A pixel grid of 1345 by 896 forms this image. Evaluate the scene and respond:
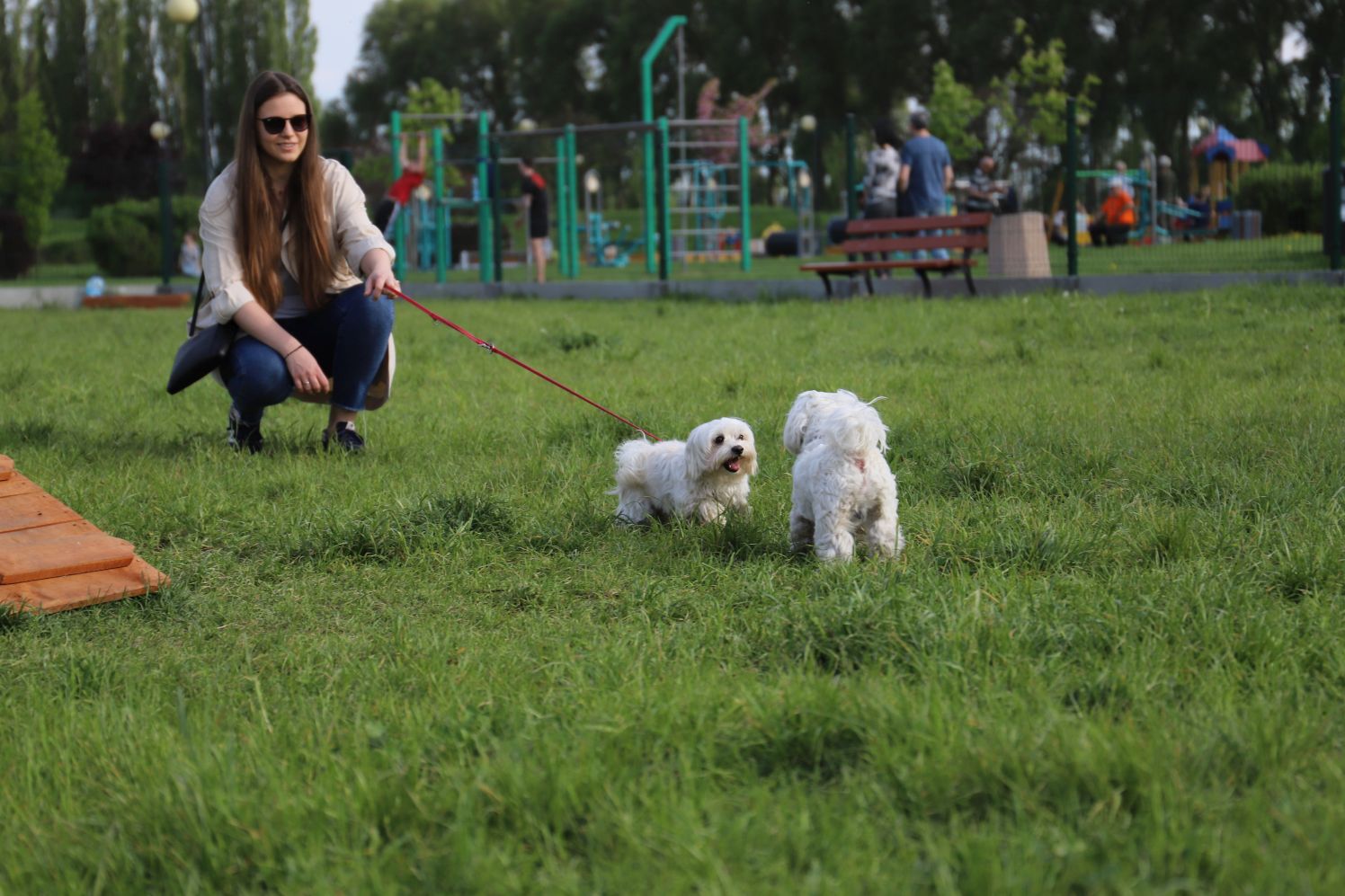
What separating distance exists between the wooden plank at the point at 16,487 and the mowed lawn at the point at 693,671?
39cm

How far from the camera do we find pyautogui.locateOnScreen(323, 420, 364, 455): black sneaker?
20.3 feet

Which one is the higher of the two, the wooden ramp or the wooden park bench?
the wooden park bench

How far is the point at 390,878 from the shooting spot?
2.11 meters

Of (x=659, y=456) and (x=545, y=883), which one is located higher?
(x=659, y=456)

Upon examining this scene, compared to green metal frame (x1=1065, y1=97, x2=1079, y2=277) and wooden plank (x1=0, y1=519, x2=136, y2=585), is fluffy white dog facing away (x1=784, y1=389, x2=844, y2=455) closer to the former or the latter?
wooden plank (x1=0, y1=519, x2=136, y2=585)

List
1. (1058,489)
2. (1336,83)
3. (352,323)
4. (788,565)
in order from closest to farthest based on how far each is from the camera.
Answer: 1. (788,565)
2. (1058,489)
3. (352,323)
4. (1336,83)

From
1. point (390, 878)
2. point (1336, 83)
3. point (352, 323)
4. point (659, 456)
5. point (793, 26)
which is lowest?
point (390, 878)


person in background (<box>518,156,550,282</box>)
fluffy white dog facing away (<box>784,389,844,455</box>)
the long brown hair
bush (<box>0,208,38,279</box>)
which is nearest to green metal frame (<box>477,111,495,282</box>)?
person in background (<box>518,156,550,282</box>)

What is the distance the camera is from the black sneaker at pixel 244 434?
6.32 meters

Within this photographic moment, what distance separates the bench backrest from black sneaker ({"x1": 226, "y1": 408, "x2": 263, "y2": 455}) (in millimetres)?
9188

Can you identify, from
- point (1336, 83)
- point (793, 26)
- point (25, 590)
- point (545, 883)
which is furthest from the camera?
point (793, 26)

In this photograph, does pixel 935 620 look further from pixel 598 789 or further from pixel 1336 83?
pixel 1336 83

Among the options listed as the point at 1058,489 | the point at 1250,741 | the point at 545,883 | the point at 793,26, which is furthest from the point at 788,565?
the point at 793,26

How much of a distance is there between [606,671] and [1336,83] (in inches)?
499
